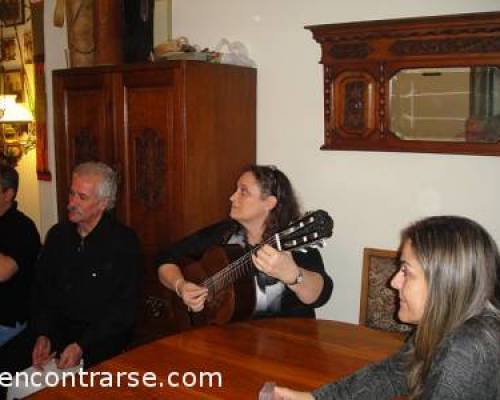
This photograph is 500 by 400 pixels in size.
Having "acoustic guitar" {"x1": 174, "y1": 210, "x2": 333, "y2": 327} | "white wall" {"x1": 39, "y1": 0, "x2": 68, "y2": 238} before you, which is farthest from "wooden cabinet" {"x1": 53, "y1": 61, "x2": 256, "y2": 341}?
"white wall" {"x1": 39, "y1": 0, "x2": 68, "y2": 238}

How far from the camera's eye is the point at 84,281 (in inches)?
104

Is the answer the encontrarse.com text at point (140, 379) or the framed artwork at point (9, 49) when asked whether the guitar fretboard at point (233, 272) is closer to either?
the encontrarse.com text at point (140, 379)

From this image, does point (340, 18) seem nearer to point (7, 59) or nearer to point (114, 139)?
point (114, 139)

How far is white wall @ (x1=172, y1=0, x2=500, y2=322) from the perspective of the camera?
2539 mm

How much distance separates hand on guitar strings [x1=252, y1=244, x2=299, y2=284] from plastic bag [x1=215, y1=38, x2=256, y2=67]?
4.64 feet

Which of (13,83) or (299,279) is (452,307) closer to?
(299,279)

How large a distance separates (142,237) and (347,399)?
67.1 inches

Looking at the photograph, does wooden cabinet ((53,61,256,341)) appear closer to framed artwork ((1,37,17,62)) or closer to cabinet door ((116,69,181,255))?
cabinet door ((116,69,181,255))

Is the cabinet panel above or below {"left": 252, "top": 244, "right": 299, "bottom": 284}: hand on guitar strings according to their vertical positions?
above

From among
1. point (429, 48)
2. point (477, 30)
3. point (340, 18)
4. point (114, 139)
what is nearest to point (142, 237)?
point (114, 139)

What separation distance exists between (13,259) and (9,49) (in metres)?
2.79

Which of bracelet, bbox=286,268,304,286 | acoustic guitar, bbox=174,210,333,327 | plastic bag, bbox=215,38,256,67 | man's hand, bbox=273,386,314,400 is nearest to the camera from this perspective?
man's hand, bbox=273,386,314,400

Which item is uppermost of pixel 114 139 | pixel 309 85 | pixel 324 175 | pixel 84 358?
pixel 309 85

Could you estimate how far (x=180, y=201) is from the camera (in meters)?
2.74
